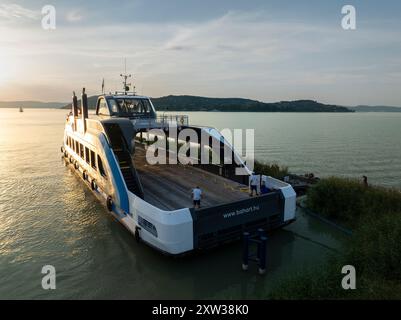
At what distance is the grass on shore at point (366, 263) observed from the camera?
7516 millimetres

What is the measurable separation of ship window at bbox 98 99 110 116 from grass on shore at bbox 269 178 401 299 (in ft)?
49.0

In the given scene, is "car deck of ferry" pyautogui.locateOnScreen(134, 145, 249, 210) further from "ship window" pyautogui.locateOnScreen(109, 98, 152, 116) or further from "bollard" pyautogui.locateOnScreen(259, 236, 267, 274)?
"ship window" pyautogui.locateOnScreen(109, 98, 152, 116)

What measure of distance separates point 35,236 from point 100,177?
372 centimetres

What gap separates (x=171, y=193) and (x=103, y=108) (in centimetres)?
953

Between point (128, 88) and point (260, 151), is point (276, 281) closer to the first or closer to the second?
point (128, 88)

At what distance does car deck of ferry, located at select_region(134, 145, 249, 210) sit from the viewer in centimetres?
1243

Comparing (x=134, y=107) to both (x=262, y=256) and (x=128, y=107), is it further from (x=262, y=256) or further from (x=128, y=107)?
(x=262, y=256)

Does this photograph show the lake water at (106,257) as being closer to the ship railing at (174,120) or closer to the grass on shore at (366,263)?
the grass on shore at (366,263)

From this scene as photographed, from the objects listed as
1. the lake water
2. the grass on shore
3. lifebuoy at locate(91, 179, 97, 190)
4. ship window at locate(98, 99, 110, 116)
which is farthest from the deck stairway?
ship window at locate(98, 99, 110, 116)

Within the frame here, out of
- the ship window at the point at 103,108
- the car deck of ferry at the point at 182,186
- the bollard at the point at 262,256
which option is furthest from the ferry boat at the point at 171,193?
the bollard at the point at 262,256
